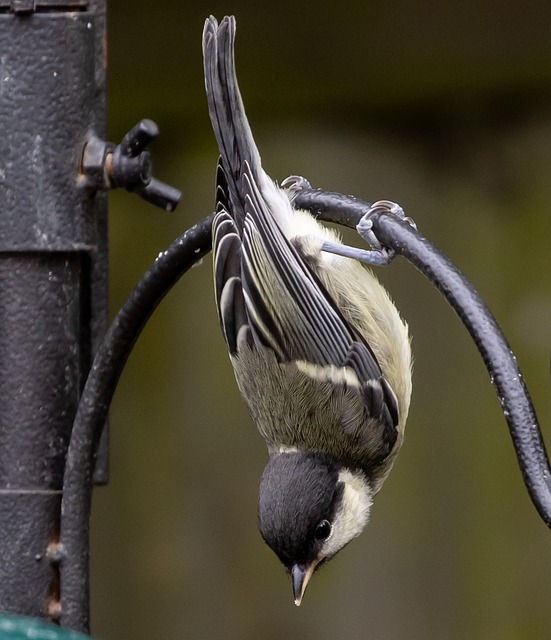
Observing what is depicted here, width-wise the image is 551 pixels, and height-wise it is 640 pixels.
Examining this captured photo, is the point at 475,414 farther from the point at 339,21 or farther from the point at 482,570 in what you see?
the point at 339,21

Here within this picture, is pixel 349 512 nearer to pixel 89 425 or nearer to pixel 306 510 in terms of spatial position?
pixel 306 510

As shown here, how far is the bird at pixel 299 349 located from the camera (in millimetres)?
1385

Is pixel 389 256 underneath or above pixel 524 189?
underneath

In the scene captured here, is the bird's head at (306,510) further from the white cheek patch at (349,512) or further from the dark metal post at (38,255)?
the dark metal post at (38,255)

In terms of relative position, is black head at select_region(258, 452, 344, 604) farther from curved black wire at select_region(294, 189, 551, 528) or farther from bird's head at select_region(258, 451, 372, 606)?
curved black wire at select_region(294, 189, 551, 528)

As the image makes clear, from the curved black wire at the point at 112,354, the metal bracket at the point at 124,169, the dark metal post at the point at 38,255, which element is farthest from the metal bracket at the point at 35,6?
the curved black wire at the point at 112,354

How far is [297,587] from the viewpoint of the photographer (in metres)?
1.50

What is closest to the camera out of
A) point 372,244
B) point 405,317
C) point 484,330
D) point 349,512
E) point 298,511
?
point 484,330

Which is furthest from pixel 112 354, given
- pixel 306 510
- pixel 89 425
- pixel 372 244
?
pixel 306 510

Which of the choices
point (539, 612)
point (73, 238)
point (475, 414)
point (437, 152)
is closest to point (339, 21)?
point (437, 152)

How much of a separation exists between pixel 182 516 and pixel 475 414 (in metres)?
A: 0.49

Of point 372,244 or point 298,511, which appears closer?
point 372,244

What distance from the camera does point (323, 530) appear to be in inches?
59.2

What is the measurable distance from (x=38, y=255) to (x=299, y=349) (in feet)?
1.41
